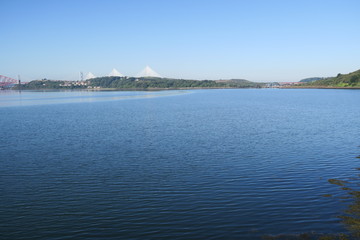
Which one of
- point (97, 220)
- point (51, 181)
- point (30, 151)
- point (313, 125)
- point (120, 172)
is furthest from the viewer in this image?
point (313, 125)

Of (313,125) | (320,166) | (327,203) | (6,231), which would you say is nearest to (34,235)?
(6,231)

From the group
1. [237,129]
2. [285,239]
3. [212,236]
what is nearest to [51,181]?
[212,236]

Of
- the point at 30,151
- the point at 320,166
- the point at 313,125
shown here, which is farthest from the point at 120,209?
the point at 313,125

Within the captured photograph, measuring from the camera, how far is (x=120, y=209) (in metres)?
12.4

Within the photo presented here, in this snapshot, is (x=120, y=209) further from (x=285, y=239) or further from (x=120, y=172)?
(x=285, y=239)

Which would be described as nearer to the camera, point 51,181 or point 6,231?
point 6,231

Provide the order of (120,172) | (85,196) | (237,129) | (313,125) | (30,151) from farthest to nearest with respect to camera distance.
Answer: (313,125) → (237,129) → (30,151) → (120,172) → (85,196)

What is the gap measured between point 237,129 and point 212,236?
939 inches

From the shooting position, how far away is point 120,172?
17.3 metres

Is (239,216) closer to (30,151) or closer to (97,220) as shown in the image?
(97,220)

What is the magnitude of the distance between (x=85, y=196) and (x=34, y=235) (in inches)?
140

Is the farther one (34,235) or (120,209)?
(120,209)

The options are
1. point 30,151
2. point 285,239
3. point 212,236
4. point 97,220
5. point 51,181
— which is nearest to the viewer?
point 285,239

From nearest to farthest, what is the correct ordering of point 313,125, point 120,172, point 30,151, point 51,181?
1. point 51,181
2. point 120,172
3. point 30,151
4. point 313,125
